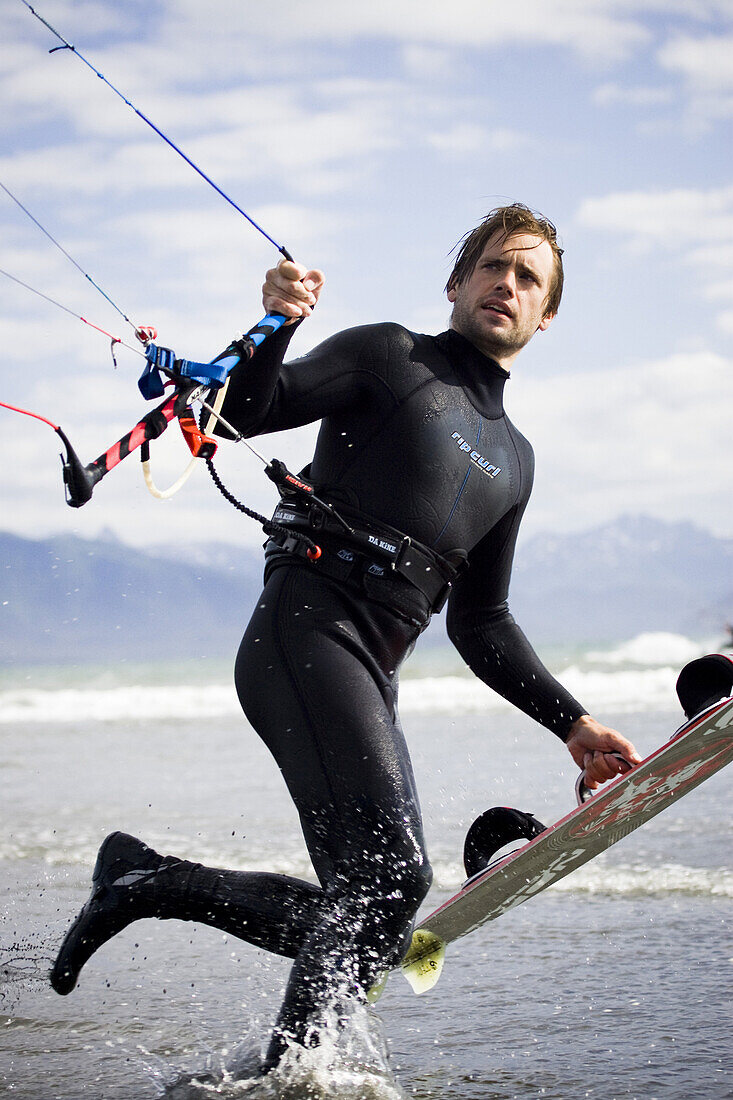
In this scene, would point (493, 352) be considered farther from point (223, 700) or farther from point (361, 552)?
point (223, 700)

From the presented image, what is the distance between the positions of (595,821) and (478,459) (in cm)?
102

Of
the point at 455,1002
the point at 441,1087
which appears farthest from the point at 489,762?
the point at 441,1087

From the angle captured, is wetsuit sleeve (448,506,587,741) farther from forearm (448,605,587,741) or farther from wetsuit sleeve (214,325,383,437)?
wetsuit sleeve (214,325,383,437)

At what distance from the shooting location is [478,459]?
2.96 metres

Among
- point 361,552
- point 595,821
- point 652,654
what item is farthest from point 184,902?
point 652,654

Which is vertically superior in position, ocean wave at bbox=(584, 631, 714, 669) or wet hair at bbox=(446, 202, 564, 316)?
ocean wave at bbox=(584, 631, 714, 669)

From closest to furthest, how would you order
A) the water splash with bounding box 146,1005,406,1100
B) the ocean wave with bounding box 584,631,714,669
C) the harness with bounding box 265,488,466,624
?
the water splash with bounding box 146,1005,406,1100 → the harness with bounding box 265,488,466,624 → the ocean wave with bounding box 584,631,714,669

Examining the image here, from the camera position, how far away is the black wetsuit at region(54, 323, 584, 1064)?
8.21ft

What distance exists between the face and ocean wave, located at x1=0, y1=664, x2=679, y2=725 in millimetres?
11367

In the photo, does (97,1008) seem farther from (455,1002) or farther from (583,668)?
(583,668)

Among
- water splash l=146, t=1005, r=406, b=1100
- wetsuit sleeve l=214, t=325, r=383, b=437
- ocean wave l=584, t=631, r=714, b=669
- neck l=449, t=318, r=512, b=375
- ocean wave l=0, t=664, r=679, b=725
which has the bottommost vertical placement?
water splash l=146, t=1005, r=406, b=1100

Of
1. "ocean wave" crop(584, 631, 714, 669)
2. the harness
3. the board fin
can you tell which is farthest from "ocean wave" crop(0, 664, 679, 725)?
the harness

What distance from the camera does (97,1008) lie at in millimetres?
3566

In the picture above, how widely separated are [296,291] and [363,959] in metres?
1.57
